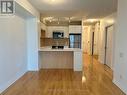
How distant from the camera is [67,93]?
3.80 m

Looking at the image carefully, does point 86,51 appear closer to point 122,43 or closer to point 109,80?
point 109,80

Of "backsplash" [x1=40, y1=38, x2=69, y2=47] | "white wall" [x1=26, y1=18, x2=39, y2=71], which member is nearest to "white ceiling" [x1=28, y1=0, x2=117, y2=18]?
"white wall" [x1=26, y1=18, x2=39, y2=71]

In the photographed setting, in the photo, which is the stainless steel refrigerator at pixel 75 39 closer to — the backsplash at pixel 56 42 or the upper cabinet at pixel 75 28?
the upper cabinet at pixel 75 28

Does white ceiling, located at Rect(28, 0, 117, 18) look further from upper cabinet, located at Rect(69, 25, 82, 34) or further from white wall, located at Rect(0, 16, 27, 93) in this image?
upper cabinet, located at Rect(69, 25, 82, 34)

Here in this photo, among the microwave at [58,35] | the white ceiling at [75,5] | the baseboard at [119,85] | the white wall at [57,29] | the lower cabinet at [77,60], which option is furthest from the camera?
the white wall at [57,29]

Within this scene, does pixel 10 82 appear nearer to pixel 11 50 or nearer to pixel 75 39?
pixel 11 50

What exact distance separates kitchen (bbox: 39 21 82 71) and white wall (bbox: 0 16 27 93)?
1162 mm

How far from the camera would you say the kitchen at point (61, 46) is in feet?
21.2

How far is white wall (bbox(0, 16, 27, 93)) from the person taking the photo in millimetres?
3910

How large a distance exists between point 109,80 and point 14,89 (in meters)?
2.98

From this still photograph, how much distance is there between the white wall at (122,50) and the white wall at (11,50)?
10.1 feet

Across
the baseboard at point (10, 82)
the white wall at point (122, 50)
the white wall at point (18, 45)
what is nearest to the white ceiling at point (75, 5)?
the white wall at point (18, 45)

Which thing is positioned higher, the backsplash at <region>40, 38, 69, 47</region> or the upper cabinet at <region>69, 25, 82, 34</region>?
the upper cabinet at <region>69, 25, 82, 34</region>

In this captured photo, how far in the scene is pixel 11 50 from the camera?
176 inches
